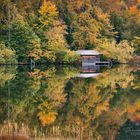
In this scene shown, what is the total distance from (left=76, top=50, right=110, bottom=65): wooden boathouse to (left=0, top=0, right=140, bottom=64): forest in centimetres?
83

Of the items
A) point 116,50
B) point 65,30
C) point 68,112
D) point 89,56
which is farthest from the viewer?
point 65,30

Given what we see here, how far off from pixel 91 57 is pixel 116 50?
3322 millimetres

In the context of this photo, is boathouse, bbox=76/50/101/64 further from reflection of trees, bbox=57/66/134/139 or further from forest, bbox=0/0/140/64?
reflection of trees, bbox=57/66/134/139

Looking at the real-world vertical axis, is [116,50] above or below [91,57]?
above

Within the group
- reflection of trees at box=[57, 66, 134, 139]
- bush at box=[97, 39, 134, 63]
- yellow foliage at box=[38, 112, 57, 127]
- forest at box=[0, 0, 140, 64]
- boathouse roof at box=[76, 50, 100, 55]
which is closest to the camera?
yellow foliage at box=[38, 112, 57, 127]

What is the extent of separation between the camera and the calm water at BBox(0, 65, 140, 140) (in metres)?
12.7

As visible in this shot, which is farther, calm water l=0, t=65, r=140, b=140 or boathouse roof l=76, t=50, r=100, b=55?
boathouse roof l=76, t=50, r=100, b=55

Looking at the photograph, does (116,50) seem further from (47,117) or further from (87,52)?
(47,117)

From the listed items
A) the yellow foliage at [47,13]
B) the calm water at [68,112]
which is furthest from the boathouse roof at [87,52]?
the calm water at [68,112]

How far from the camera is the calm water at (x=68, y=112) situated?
12749 mm

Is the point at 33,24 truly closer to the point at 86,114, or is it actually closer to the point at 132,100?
the point at 132,100

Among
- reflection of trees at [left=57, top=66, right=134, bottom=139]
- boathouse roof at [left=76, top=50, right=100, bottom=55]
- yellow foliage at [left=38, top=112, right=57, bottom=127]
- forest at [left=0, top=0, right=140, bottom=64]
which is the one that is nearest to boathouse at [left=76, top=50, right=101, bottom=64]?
boathouse roof at [left=76, top=50, right=100, bottom=55]

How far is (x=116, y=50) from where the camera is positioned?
57.6 metres

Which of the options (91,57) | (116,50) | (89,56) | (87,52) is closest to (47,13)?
(87,52)
